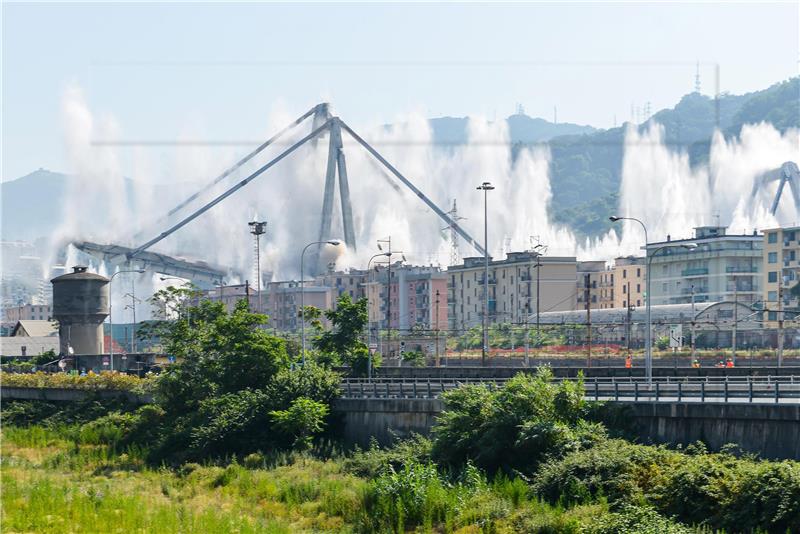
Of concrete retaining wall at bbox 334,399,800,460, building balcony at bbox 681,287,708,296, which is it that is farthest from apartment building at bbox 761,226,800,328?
concrete retaining wall at bbox 334,399,800,460

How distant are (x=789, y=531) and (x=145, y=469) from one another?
1464 inches

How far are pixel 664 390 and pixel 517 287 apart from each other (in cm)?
11455

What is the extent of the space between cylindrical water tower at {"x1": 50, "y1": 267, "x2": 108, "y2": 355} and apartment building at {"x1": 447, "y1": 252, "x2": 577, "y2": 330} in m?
58.2

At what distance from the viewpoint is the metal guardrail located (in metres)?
48.6

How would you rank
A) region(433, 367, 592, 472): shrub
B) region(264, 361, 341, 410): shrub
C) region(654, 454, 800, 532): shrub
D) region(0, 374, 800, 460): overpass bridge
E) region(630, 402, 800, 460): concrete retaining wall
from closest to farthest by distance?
region(654, 454, 800, 532): shrub → region(630, 402, 800, 460): concrete retaining wall → region(0, 374, 800, 460): overpass bridge → region(433, 367, 592, 472): shrub → region(264, 361, 341, 410): shrub

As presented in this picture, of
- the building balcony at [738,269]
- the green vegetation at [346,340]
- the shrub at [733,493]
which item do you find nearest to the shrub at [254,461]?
the green vegetation at [346,340]

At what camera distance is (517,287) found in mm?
166750

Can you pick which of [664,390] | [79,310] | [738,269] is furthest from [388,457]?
[738,269]

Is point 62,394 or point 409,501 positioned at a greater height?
point 62,394

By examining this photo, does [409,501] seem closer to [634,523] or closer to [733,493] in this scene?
[634,523]

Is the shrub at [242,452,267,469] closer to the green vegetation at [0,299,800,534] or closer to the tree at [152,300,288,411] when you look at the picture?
the green vegetation at [0,299,800,534]

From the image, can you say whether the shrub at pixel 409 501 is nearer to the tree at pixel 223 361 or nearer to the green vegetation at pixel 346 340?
the tree at pixel 223 361

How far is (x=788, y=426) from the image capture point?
4406 cm

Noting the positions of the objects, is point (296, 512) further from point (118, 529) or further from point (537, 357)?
point (537, 357)
